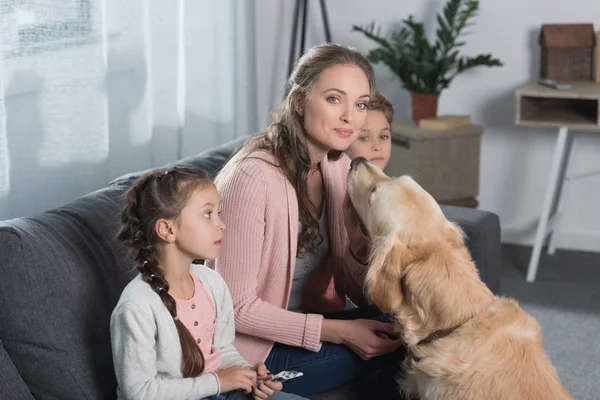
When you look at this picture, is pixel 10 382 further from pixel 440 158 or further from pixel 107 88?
pixel 440 158

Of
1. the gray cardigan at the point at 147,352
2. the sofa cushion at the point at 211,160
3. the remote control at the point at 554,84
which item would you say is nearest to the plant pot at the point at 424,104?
the remote control at the point at 554,84

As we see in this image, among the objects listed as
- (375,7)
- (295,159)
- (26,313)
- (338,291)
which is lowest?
(338,291)

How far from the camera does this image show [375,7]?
413 cm

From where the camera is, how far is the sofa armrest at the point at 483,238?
2494 millimetres

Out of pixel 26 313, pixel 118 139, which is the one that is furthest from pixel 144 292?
pixel 118 139

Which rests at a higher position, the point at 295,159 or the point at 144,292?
the point at 295,159

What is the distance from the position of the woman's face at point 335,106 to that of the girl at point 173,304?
39 centimetres

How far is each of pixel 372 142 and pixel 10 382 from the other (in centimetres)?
127

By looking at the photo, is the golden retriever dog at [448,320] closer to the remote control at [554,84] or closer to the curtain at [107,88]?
the curtain at [107,88]

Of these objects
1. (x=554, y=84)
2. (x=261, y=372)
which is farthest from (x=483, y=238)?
(x=554, y=84)

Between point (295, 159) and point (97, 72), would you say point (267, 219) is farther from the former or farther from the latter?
point (97, 72)

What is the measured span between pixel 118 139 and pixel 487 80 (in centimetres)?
191

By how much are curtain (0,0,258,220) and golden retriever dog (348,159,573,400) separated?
114 cm

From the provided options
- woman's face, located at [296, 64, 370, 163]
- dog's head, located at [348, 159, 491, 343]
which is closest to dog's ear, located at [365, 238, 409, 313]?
dog's head, located at [348, 159, 491, 343]
